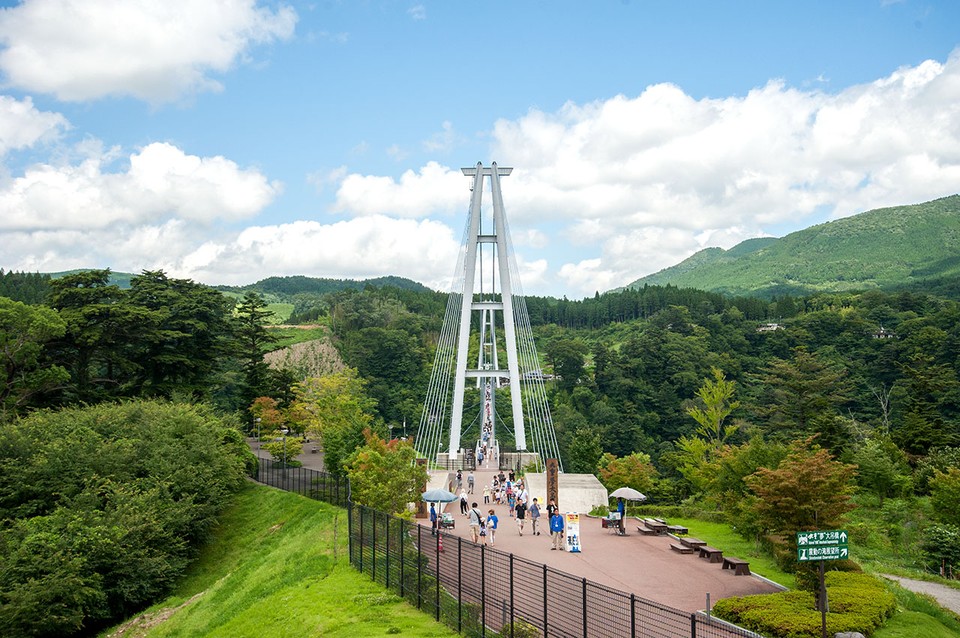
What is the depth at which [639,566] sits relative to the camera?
683 inches

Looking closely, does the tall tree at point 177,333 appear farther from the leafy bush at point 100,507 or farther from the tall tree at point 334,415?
the leafy bush at point 100,507

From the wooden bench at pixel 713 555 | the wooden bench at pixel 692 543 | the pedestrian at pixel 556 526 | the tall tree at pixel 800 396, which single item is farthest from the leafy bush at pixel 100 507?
the tall tree at pixel 800 396

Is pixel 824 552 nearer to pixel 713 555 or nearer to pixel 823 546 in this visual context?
pixel 823 546

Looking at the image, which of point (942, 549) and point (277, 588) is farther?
point (942, 549)

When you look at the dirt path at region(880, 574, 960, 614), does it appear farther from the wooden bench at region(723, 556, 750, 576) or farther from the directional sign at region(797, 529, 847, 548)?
the directional sign at region(797, 529, 847, 548)

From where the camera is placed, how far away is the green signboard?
31.7 feet

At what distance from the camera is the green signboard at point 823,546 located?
9672 mm

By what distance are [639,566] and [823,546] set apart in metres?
8.10

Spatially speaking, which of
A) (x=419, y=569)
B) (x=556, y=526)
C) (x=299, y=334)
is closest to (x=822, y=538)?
(x=419, y=569)

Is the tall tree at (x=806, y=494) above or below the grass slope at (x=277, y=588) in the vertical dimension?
above

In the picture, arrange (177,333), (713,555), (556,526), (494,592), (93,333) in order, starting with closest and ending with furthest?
(494,592)
(713,555)
(556,526)
(93,333)
(177,333)

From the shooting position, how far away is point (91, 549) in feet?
66.2

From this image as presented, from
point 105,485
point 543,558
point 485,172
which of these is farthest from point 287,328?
point 543,558

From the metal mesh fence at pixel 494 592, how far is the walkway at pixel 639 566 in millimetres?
1589
